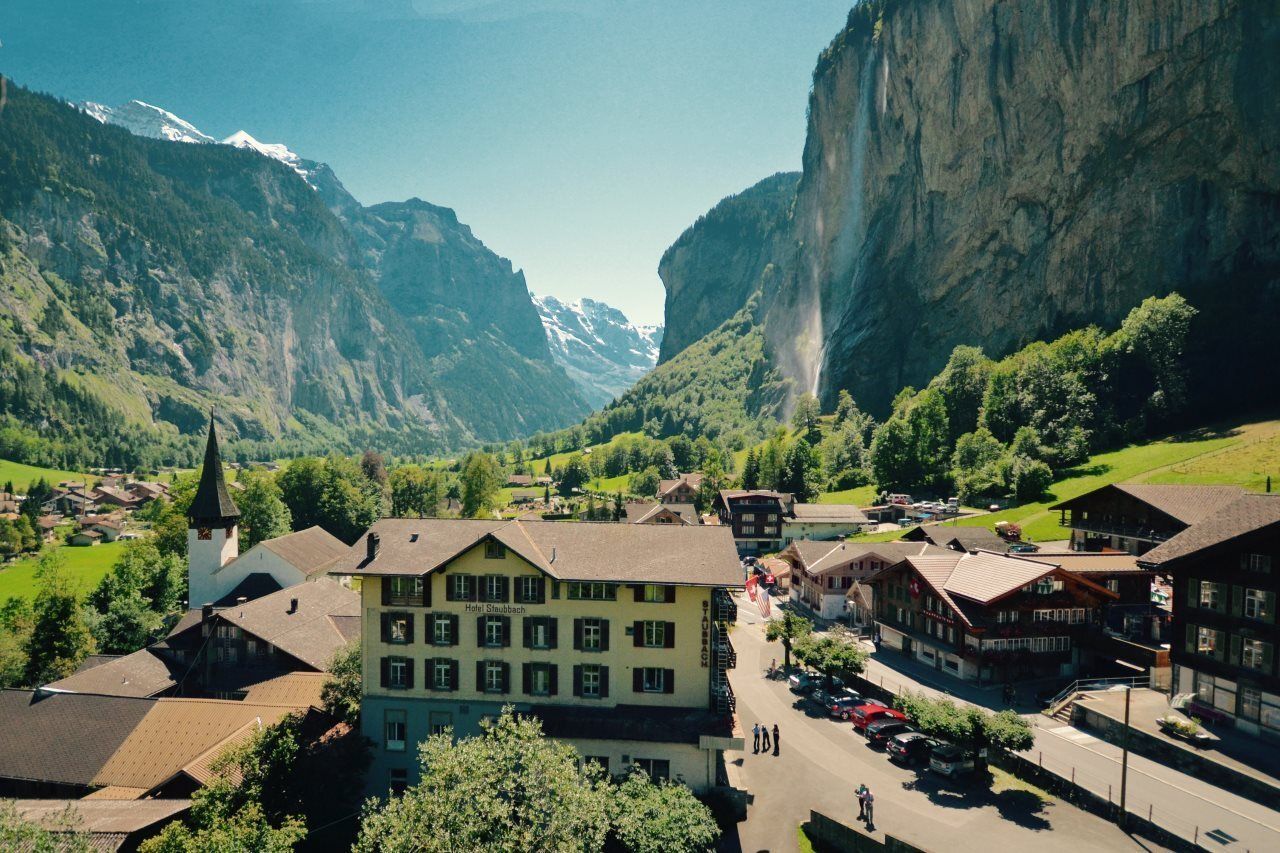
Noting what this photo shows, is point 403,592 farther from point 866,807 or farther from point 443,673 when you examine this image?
point 866,807

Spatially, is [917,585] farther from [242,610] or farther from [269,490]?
[269,490]

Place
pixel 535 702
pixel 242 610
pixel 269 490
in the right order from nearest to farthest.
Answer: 1. pixel 535 702
2. pixel 242 610
3. pixel 269 490

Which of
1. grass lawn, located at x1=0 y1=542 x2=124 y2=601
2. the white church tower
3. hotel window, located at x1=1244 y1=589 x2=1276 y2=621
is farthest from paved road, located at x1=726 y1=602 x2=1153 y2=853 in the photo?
grass lawn, located at x1=0 y1=542 x2=124 y2=601

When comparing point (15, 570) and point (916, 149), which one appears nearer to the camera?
point (15, 570)

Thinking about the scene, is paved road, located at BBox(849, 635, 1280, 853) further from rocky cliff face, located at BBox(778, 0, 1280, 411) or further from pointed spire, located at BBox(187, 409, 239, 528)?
rocky cliff face, located at BBox(778, 0, 1280, 411)

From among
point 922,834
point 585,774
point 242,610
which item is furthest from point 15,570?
point 922,834

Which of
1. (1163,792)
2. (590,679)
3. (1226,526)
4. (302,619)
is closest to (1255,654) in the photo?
(1226,526)
